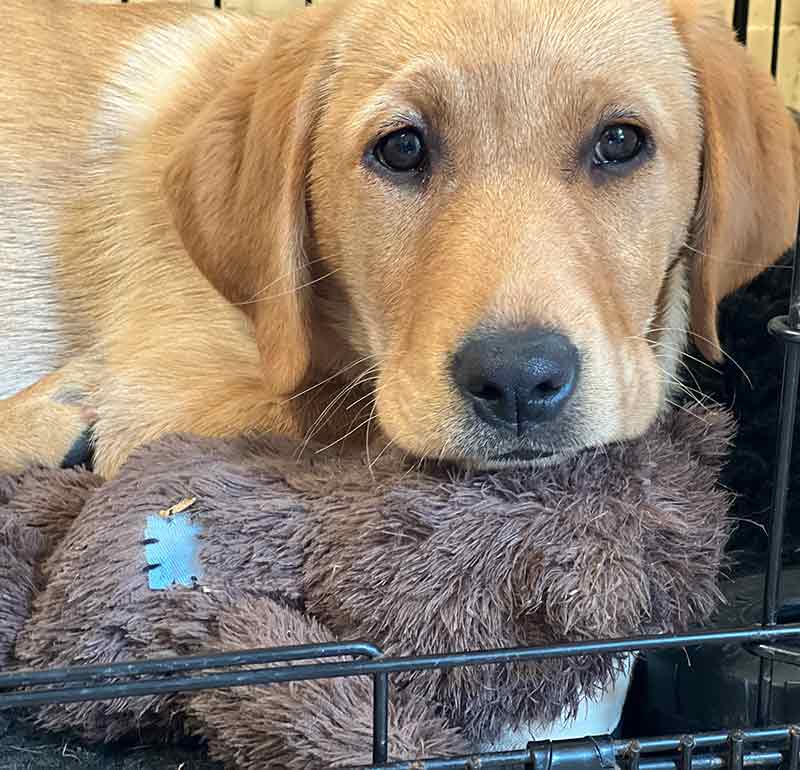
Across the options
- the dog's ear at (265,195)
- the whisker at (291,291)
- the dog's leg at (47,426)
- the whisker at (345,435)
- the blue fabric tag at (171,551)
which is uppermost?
the dog's ear at (265,195)

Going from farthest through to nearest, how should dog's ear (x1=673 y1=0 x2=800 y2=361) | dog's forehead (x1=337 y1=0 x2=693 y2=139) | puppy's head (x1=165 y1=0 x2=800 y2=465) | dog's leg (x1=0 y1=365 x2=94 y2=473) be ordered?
dog's leg (x1=0 y1=365 x2=94 y2=473), dog's ear (x1=673 y1=0 x2=800 y2=361), dog's forehead (x1=337 y1=0 x2=693 y2=139), puppy's head (x1=165 y1=0 x2=800 y2=465)

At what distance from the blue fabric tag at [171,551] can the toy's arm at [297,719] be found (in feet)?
0.30

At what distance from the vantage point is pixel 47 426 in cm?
189

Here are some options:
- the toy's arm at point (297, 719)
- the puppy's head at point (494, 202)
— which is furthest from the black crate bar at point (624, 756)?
the puppy's head at point (494, 202)

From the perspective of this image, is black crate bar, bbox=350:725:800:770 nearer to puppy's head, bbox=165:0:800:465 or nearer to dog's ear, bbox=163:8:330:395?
puppy's head, bbox=165:0:800:465

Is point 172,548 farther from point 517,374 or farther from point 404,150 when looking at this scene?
point 404,150

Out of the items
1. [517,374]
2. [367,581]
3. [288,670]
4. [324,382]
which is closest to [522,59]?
[517,374]

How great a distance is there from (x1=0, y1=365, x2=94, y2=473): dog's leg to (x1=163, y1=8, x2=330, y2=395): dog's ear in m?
0.44

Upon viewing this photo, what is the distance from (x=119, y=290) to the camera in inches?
80.0

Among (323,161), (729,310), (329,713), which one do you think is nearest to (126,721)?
(329,713)

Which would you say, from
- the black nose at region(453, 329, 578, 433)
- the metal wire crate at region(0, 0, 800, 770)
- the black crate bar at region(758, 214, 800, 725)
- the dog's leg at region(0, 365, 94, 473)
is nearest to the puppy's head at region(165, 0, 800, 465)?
the black nose at region(453, 329, 578, 433)

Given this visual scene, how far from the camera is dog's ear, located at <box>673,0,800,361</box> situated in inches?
60.2

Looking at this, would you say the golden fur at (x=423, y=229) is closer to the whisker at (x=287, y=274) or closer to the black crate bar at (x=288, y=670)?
the whisker at (x=287, y=274)

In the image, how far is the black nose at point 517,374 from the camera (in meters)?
1.16
